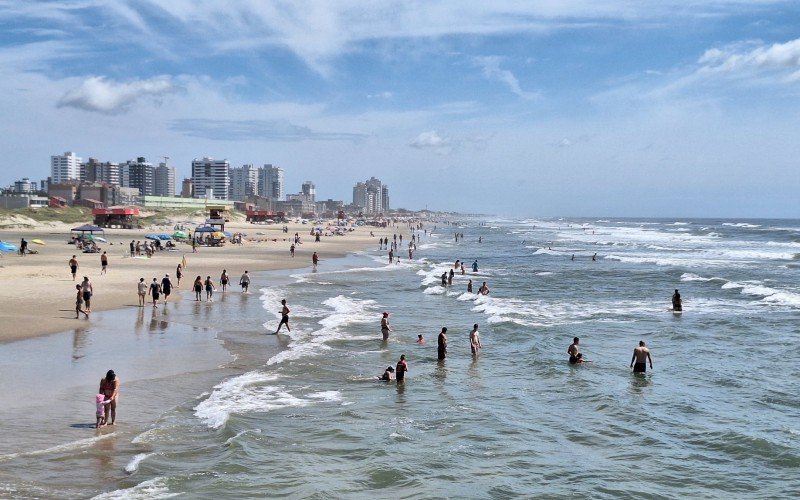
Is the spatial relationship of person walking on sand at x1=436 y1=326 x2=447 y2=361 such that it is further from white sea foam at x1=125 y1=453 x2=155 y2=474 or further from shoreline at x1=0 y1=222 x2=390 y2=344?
shoreline at x1=0 y1=222 x2=390 y2=344

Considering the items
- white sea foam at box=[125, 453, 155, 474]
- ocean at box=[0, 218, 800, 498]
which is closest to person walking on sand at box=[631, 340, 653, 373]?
ocean at box=[0, 218, 800, 498]

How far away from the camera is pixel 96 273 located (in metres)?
35.7

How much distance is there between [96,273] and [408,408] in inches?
1031

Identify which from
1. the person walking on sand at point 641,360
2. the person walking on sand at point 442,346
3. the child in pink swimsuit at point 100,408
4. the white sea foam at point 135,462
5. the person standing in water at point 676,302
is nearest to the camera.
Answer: the white sea foam at point 135,462

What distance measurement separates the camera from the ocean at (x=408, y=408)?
35.3 feet

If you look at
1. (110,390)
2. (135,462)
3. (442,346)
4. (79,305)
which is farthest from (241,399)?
(79,305)

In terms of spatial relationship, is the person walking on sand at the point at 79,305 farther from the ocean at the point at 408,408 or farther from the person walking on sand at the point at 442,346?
the person walking on sand at the point at 442,346

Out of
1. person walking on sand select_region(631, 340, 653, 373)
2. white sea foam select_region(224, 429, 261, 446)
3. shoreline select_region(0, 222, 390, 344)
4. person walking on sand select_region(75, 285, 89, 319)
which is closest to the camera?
white sea foam select_region(224, 429, 261, 446)

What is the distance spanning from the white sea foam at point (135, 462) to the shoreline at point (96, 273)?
10.2m

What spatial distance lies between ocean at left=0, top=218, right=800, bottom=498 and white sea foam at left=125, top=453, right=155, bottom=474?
0.05 meters

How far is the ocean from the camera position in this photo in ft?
35.3

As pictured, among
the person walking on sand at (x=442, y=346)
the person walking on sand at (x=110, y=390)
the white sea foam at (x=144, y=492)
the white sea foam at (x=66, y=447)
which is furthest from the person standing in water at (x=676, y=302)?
the white sea foam at (x=144, y=492)

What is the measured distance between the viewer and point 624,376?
59.7 feet

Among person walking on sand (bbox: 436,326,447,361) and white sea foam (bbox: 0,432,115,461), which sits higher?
person walking on sand (bbox: 436,326,447,361)
